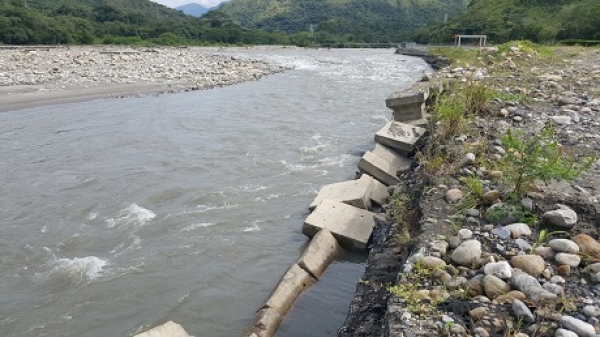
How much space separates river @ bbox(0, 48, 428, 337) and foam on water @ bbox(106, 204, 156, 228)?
0.15 ft

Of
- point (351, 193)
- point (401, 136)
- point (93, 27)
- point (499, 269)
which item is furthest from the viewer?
point (93, 27)

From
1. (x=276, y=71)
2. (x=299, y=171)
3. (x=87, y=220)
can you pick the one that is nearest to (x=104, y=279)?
(x=87, y=220)

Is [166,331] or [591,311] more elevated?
[591,311]

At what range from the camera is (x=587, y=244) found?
4.22 m

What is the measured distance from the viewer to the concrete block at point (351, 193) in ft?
27.3

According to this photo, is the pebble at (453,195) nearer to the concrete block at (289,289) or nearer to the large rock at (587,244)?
the large rock at (587,244)

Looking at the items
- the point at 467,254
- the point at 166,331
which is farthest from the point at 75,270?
the point at 467,254

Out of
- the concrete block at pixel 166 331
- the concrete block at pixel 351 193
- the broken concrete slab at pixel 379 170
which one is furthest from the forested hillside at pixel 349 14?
the concrete block at pixel 166 331

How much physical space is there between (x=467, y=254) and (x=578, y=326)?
1.12 metres

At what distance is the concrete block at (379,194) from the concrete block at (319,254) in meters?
1.80

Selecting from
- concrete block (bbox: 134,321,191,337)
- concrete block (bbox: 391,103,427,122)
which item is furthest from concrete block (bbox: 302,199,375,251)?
concrete block (bbox: 391,103,427,122)

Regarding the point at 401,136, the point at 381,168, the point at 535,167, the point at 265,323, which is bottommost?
the point at 265,323

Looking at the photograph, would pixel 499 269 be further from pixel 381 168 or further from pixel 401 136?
pixel 401 136

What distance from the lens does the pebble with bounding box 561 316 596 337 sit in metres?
3.21
